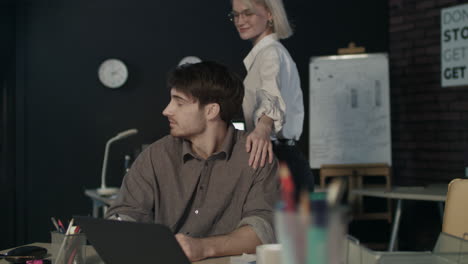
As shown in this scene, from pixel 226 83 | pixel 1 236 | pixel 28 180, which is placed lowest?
pixel 1 236

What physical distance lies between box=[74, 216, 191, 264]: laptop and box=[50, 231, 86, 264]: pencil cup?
63 mm

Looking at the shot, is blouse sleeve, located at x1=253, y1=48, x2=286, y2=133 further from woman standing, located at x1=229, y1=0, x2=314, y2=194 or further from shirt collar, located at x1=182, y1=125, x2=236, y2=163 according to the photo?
shirt collar, located at x1=182, y1=125, x2=236, y2=163

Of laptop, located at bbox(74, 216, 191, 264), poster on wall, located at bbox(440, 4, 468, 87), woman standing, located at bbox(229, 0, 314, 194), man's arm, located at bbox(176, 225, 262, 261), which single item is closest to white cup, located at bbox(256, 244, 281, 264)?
laptop, located at bbox(74, 216, 191, 264)

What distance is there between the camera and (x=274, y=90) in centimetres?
229

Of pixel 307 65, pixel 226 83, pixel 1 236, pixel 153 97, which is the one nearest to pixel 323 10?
pixel 307 65

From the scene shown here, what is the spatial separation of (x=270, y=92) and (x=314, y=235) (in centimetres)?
164

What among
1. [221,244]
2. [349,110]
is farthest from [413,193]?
[221,244]

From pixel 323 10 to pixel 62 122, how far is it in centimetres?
283

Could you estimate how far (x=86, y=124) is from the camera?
592 centimetres

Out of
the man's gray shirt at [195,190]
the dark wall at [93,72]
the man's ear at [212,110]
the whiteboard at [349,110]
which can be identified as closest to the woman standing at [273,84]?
the man's ear at [212,110]

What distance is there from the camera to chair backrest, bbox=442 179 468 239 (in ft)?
5.59

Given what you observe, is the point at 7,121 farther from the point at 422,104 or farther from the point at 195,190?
the point at 195,190

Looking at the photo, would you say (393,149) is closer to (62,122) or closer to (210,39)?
(210,39)

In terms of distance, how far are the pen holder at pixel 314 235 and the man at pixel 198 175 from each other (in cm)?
108
